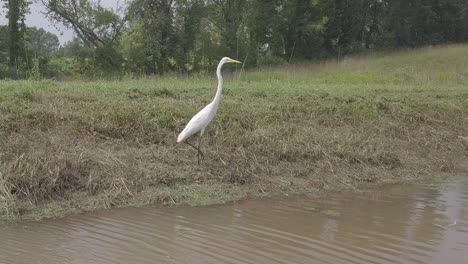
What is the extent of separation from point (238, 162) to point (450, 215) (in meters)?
3.01

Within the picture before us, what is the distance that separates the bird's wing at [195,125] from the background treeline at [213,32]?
1724cm

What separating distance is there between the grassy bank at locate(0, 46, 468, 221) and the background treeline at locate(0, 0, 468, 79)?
1502 centimetres

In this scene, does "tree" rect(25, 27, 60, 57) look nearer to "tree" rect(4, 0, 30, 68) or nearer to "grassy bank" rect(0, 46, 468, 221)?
"tree" rect(4, 0, 30, 68)

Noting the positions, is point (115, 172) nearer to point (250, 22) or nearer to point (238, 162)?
point (238, 162)

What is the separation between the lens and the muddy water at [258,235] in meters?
4.59

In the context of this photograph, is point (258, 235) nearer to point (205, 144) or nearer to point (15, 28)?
point (205, 144)

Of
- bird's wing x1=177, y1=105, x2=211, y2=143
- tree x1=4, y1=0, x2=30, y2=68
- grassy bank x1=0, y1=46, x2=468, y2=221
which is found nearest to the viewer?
grassy bank x1=0, y1=46, x2=468, y2=221

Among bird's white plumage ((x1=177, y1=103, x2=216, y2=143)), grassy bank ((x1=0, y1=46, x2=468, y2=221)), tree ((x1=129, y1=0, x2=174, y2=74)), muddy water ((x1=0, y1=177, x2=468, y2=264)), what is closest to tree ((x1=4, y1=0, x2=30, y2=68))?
tree ((x1=129, y1=0, x2=174, y2=74))

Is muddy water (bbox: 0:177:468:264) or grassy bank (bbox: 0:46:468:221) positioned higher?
grassy bank (bbox: 0:46:468:221)

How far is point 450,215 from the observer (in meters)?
6.12

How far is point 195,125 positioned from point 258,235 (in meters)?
2.62

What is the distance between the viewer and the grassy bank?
6.30m

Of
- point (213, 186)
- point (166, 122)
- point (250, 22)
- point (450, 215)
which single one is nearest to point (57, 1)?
point (250, 22)

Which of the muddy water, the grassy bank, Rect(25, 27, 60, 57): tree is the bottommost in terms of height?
the muddy water
